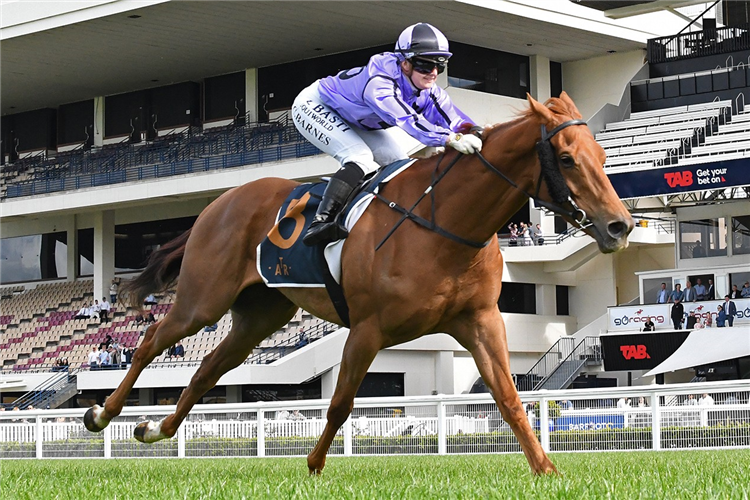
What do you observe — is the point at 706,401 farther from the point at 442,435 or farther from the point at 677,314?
the point at 677,314

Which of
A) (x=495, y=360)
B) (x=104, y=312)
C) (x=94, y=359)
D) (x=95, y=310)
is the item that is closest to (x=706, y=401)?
(x=495, y=360)

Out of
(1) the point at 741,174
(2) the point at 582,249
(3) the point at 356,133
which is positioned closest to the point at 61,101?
(2) the point at 582,249

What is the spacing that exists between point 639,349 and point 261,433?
15.9 m

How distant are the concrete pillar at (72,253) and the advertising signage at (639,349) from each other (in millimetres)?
21036

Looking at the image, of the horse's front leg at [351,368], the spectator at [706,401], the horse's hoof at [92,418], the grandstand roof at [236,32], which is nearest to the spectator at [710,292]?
the grandstand roof at [236,32]

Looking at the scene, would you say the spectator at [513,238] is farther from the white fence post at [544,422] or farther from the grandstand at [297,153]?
the white fence post at [544,422]

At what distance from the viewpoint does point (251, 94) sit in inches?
1454

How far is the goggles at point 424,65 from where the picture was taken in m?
6.60

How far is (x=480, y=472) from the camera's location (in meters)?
6.48

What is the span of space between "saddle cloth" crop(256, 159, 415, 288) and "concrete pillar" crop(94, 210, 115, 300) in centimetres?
3235

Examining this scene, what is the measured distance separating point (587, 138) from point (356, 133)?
1887mm

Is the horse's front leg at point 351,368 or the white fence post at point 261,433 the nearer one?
the horse's front leg at point 351,368

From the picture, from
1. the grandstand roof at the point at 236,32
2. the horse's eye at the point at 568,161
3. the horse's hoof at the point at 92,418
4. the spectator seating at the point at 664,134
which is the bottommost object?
the horse's hoof at the point at 92,418

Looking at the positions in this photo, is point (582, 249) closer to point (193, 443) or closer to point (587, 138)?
point (193, 443)
